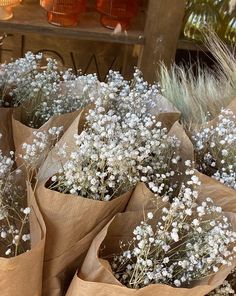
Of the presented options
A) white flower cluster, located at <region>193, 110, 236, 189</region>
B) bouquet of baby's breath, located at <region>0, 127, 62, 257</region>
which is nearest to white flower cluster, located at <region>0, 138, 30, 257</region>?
bouquet of baby's breath, located at <region>0, 127, 62, 257</region>

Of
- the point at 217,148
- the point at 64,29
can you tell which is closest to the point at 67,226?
the point at 217,148

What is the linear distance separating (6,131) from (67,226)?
0.24 meters

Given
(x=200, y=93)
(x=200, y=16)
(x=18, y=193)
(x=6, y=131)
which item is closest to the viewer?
(x=18, y=193)

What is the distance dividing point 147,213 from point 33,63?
363 millimetres

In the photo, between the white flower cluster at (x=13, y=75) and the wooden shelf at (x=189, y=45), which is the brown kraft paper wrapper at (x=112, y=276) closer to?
the white flower cluster at (x=13, y=75)

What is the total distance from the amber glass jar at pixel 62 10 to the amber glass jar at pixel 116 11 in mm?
73

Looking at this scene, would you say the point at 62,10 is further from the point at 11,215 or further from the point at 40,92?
the point at 11,215

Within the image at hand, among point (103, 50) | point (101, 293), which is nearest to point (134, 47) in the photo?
point (103, 50)

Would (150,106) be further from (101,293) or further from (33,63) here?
(101,293)

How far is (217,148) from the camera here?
81 cm

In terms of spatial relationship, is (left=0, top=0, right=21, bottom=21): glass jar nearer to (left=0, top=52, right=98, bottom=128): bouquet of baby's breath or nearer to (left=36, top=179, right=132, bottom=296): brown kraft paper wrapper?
(left=0, top=52, right=98, bottom=128): bouquet of baby's breath

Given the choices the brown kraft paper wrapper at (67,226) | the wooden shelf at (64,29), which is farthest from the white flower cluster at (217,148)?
the wooden shelf at (64,29)

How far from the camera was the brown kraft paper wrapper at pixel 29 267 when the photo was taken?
61 cm

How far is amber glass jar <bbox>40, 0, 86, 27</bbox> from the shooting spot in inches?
63.9
